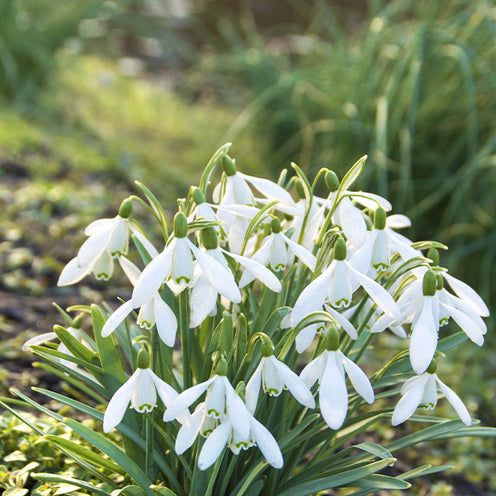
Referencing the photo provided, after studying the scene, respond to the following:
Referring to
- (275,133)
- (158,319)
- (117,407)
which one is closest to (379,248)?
(158,319)

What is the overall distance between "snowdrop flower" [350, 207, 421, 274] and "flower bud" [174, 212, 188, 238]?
0.27 metres

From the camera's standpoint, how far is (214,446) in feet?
2.94

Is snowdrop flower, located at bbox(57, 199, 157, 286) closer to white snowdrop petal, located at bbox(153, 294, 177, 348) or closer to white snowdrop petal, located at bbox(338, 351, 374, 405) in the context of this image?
white snowdrop petal, located at bbox(153, 294, 177, 348)

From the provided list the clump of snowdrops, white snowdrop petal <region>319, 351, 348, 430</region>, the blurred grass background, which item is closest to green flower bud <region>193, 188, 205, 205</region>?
the clump of snowdrops

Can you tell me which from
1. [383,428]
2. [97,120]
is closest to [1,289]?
[383,428]

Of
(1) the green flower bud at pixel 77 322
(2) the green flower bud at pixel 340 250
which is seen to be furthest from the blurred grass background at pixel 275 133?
(2) the green flower bud at pixel 340 250

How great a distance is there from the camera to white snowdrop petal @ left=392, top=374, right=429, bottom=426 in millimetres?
979

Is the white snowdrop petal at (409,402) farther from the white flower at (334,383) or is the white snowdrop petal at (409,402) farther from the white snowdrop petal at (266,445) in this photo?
the white snowdrop petal at (266,445)

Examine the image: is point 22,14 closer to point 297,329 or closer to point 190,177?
point 190,177

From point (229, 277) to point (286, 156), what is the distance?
282 cm

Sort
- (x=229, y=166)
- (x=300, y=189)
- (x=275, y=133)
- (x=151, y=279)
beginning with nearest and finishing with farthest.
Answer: (x=151, y=279) < (x=229, y=166) < (x=300, y=189) < (x=275, y=133)

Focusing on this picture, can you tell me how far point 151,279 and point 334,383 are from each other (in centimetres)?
29

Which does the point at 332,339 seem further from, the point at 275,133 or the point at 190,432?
the point at 275,133

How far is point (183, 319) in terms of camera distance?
1.05 meters
